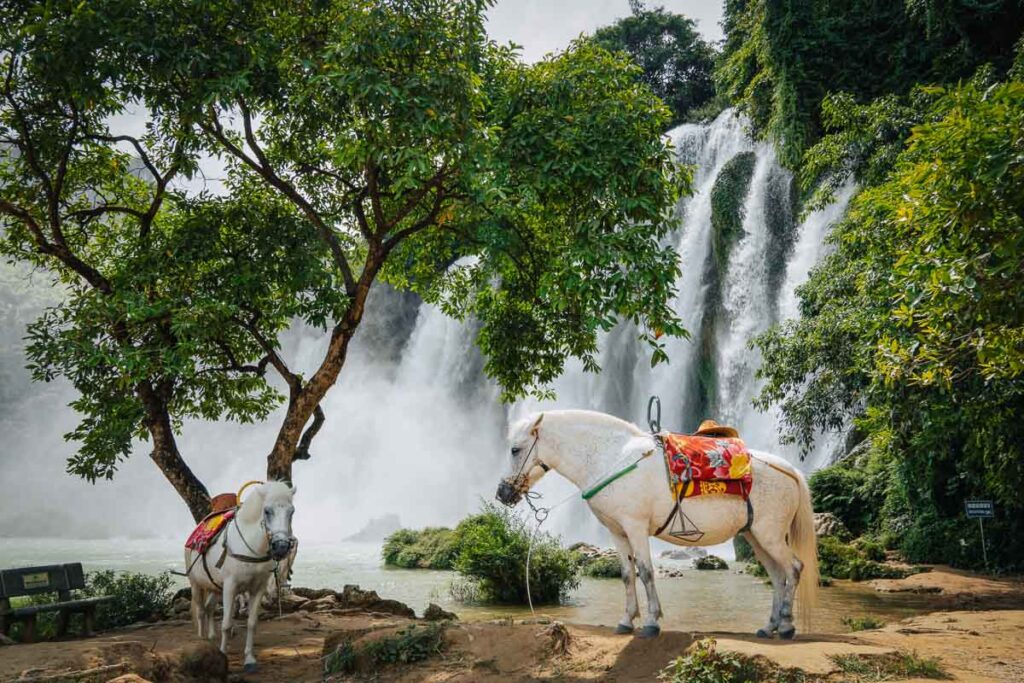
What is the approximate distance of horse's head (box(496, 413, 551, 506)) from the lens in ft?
21.6

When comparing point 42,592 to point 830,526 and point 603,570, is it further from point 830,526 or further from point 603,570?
point 830,526

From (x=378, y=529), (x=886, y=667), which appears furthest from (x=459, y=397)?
(x=886, y=667)

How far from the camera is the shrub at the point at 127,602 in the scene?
10719 mm

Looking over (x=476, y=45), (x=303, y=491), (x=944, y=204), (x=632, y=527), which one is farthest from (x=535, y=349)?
(x=303, y=491)

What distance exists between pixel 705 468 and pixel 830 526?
523 inches

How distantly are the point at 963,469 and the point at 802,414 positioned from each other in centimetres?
321

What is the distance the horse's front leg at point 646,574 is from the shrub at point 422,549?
14667 millimetres

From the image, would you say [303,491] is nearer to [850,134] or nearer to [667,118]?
[850,134]

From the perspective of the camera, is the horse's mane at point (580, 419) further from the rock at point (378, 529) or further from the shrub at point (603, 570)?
the rock at point (378, 529)

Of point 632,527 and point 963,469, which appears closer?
point 632,527

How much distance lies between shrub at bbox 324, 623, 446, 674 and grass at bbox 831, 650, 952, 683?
325cm

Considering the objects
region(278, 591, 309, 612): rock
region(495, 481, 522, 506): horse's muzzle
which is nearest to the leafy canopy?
region(495, 481, 522, 506): horse's muzzle

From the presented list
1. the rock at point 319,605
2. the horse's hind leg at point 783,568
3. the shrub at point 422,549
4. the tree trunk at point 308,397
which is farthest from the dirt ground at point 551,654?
the shrub at point 422,549

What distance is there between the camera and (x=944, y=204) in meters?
6.32
